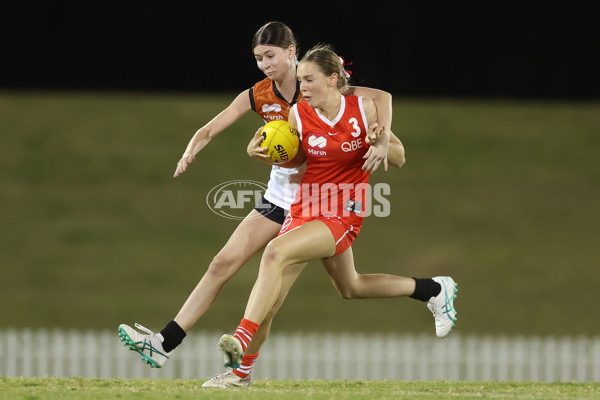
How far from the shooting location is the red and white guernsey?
672 centimetres

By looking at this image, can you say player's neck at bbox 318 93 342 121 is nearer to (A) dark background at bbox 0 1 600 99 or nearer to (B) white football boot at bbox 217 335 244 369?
(B) white football boot at bbox 217 335 244 369

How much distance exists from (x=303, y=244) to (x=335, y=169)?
0.72 meters

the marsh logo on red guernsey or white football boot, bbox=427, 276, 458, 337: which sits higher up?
the marsh logo on red guernsey

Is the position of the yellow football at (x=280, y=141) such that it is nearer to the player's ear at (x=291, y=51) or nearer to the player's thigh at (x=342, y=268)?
the player's ear at (x=291, y=51)

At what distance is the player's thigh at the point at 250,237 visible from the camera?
7.14 meters

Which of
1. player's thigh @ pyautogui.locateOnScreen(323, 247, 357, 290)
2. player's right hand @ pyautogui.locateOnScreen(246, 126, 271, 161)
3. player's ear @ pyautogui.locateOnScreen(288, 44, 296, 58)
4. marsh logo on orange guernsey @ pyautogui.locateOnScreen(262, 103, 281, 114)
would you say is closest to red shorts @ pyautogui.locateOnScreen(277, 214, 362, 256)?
player's thigh @ pyautogui.locateOnScreen(323, 247, 357, 290)

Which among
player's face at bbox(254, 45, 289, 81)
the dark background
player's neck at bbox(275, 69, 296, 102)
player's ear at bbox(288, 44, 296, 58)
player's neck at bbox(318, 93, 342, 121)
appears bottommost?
player's neck at bbox(318, 93, 342, 121)

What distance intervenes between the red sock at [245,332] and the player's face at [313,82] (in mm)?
1701

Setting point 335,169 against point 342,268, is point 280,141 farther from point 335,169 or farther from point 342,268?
point 342,268

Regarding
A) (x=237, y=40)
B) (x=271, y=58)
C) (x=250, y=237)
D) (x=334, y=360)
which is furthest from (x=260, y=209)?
(x=237, y=40)

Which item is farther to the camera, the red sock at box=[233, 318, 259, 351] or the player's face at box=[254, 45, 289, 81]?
the player's face at box=[254, 45, 289, 81]

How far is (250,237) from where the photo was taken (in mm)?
7172

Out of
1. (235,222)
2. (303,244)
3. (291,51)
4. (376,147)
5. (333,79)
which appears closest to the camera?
(303,244)

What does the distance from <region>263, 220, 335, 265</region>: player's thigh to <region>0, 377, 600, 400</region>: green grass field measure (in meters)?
0.96
